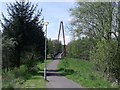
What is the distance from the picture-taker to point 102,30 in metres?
38.6

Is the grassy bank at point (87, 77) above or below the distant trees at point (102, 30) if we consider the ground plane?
below

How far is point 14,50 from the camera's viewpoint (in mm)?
40406

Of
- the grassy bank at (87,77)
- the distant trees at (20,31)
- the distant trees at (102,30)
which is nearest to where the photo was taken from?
the grassy bank at (87,77)

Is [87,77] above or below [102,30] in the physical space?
below

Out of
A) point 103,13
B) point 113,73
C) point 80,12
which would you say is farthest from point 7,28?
point 113,73

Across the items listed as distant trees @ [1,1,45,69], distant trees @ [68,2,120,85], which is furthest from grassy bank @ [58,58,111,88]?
distant trees @ [1,1,45,69]

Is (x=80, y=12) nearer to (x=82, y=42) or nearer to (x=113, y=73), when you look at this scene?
(x=82, y=42)

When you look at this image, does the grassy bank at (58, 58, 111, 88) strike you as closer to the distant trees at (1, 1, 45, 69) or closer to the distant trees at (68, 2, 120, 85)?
the distant trees at (68, 2, 120, 85)

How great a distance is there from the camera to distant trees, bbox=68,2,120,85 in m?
30.1

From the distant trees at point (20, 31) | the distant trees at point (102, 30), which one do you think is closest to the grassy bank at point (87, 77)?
the distant trees at point (102, 30)

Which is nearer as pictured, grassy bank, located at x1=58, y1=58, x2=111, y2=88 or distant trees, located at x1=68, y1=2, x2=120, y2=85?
grassy bank, located at x1=58, y1=58, x2=111, y2=88

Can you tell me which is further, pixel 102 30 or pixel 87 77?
pixel 102 30

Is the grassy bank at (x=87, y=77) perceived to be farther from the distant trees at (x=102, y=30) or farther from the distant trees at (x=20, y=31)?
the distant trees at (x=20, y=31)

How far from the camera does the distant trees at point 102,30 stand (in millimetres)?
30062
